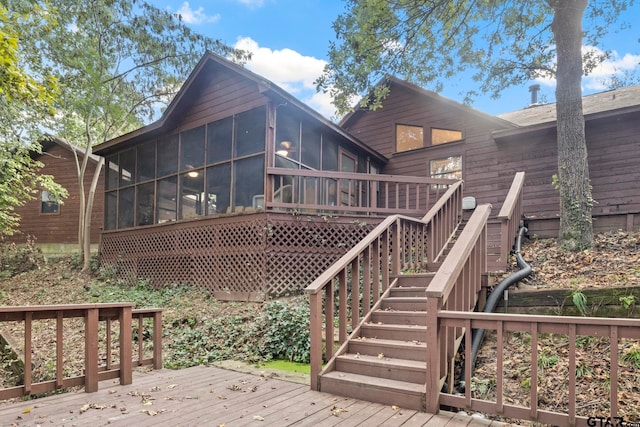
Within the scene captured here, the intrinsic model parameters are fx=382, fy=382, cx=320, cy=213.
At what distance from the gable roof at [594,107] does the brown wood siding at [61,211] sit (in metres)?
14.7

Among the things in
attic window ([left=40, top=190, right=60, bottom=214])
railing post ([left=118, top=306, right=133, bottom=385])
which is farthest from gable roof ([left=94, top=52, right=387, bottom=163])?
attic window ([left=40, top=190, right=60, bottom=214])

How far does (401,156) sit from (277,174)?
537 centimetres

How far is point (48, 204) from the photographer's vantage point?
15.3 m

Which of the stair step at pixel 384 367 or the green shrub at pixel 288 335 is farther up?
the stair step at pixel 384 367

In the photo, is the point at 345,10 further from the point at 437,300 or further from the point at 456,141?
the point at 437,300

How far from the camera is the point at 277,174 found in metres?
7.69

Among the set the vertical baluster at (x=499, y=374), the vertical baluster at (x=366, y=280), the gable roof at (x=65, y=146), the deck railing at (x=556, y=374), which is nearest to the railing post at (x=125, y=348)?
the vertical baluster at (x=366, y=280)

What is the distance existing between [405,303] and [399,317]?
0.81 feet

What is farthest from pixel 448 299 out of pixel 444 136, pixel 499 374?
pixel 444 136

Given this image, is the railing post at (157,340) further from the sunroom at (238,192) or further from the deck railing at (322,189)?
the deck railing at (322,189)

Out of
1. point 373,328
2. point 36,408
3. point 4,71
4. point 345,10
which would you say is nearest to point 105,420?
point 36,408

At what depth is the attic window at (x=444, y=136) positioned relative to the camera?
35.9ft

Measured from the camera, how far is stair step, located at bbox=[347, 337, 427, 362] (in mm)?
3412

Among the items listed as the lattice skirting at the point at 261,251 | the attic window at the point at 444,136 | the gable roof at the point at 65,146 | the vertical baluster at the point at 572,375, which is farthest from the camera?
the gable roof at the point at 65,146
